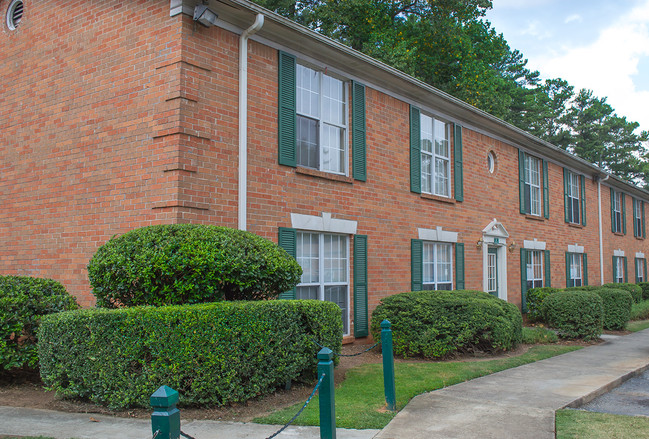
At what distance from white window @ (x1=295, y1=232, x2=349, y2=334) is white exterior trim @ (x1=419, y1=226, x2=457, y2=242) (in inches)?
109

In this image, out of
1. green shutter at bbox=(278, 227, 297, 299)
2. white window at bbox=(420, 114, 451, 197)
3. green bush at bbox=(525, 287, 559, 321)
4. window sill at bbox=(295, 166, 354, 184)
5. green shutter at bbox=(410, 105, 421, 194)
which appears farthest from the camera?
green bush at bbox=(525, 287, 559, 321)

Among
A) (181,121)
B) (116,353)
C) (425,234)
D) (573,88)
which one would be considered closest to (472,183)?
(425,234)

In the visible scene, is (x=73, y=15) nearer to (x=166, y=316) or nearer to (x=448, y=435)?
(x=166, y=316)

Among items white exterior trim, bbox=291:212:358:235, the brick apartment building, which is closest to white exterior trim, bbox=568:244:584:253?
the brick apartment building

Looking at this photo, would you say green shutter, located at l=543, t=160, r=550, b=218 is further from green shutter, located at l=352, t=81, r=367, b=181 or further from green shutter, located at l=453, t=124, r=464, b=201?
green shutter, located at l=352, t=81, r=367, b=181

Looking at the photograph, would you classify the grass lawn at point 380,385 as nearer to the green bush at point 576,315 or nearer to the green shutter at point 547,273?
the green bush at point 576,315

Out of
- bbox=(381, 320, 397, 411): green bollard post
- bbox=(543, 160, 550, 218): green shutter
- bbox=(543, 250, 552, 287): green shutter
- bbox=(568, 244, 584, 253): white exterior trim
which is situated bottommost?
bbox=(381, 320, 397, 411): green bollard post

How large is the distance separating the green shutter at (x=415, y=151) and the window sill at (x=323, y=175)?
7.61 feet

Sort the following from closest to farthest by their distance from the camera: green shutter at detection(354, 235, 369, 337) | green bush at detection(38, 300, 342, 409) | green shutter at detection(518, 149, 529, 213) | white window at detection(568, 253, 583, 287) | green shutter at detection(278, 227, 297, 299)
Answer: green bush at detection(38, 300, 342, 409) → green shutter at detection(278, 227, 297, 299) → green shutter at detection(354, 235, 369, 337) → green shutter at detection(518, 149, 529, 213) → white window at detection(568, 253, 583, 287)

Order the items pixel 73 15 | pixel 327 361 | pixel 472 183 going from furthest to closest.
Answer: pixel 472 183 → pixel 73 15 → pixel 327 361

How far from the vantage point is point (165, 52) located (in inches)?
354

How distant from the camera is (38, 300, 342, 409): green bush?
248 inches

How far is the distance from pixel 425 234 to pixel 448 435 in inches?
325

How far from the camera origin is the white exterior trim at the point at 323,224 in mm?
10398
